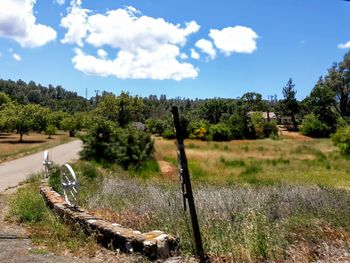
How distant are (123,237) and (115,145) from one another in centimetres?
2365

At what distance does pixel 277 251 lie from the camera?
20.7 ft

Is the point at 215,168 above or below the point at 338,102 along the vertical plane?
below

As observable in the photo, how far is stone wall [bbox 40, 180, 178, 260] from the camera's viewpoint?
251 inches

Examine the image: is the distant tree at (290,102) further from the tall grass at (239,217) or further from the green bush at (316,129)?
the tall grass at (239,217)

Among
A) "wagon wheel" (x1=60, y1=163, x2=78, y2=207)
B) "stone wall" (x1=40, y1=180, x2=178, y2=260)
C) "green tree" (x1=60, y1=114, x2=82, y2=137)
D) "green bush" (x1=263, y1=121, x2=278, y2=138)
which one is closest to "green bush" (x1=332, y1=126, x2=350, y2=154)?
"green bush" (x1=263, y1=121, x2=278, y2=138)

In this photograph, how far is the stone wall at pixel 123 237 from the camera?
20.9 ft

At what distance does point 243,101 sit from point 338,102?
69.2 feet

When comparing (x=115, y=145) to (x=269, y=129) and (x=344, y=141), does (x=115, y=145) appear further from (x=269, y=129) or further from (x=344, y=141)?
(x=269, y=129)

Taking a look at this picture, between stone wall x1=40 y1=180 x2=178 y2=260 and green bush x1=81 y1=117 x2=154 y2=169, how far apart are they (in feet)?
66.7

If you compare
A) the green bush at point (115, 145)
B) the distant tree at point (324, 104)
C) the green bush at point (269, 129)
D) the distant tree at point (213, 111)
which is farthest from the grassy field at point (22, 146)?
the distant tree at point (324, 104)

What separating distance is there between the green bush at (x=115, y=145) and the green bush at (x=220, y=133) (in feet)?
135

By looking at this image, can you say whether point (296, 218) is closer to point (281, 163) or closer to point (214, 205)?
point (214, 205)

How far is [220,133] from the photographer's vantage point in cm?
7394

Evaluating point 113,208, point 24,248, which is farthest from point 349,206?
point 24,248
